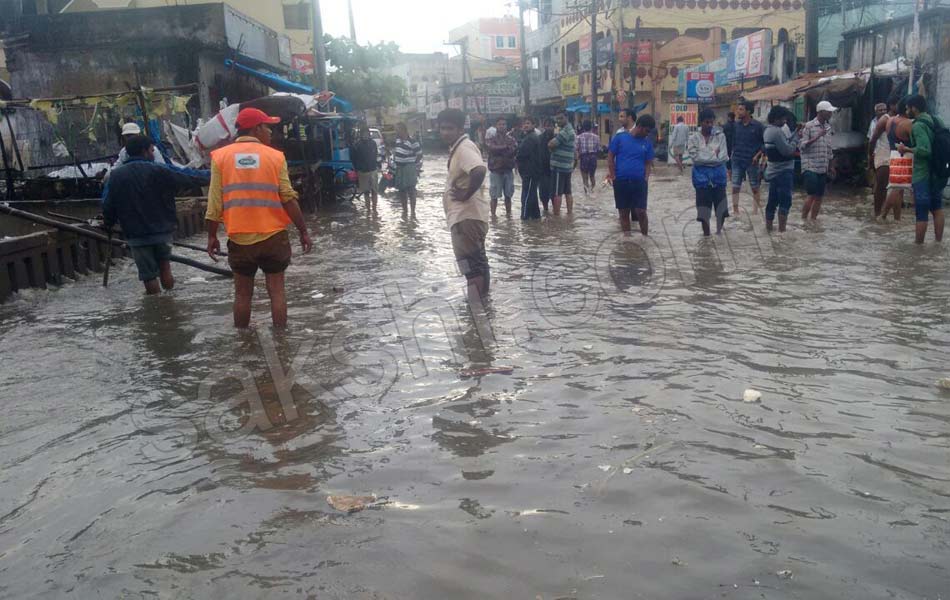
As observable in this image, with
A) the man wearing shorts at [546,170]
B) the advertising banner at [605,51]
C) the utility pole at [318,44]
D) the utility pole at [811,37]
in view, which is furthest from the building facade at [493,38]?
the man wearing shorts at [546,170]

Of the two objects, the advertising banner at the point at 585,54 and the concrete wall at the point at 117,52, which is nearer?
the concrete wall at the point at 117,52

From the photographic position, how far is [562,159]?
14000 millimetres

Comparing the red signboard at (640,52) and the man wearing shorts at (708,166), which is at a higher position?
the red signboard at (640,52)

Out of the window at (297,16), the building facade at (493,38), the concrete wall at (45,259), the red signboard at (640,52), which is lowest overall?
the concrete wall at (45,259)

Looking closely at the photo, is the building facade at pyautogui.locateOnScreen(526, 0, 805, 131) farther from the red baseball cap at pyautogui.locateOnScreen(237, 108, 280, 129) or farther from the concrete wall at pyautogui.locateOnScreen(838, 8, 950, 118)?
the red baseball cap at pyautogui.locateOnScreen(237, 108, 280, 129)

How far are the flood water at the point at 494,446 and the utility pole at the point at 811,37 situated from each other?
15.9 metres

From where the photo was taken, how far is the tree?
44.1m

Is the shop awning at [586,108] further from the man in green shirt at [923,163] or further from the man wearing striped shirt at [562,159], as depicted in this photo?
the man in green shirt at [923,163]

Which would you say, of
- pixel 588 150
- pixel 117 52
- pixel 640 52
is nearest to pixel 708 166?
pixel 588 150

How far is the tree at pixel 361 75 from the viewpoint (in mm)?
44062

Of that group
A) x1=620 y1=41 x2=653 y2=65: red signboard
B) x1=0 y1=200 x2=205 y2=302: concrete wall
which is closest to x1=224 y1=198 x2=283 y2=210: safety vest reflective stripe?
x1=0 y1=200 x2=205 y2=302: concrete wall

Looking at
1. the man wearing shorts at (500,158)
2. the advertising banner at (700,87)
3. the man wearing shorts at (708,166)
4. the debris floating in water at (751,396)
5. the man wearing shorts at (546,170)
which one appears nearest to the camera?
the debris floating in water at (751,396)

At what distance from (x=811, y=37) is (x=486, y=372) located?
20.4 metres

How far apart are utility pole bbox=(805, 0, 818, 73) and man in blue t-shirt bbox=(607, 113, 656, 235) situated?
535 inches
